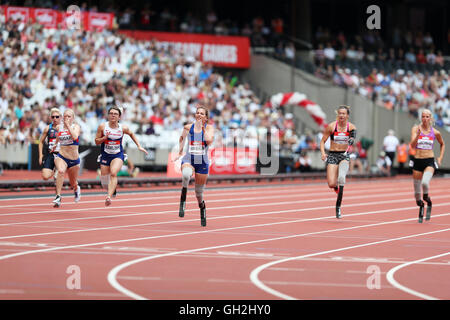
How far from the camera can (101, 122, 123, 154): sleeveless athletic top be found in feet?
54.7

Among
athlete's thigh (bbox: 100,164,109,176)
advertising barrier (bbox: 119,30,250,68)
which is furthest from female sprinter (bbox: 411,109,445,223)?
advertising barrier (bbox: 119,30,250,68)

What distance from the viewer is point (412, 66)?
48781mm

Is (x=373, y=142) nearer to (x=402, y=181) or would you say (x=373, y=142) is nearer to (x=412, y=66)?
(x=402, y=181)

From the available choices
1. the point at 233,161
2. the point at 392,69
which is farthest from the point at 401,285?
the point at 392,69

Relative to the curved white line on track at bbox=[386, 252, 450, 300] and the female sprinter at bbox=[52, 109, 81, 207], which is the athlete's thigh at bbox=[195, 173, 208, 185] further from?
the curved white line on track at bbox=[386, 252, 450, 300]

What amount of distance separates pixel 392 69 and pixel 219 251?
37405mm

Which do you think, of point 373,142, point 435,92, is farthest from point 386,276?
point 435,92

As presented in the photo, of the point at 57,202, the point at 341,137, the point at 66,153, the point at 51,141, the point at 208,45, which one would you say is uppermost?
the point at 208,45

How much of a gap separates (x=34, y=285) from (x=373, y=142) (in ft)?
109

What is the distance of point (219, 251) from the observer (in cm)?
1154

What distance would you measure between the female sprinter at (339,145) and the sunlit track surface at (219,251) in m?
0.74

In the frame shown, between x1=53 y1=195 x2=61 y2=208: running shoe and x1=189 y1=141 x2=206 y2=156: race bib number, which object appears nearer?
x1=189 y1=141 x2=206 y2=156: race bib number

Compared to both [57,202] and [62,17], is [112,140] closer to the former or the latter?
[57,202]

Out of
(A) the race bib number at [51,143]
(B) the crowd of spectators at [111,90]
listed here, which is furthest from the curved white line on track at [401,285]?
(B) the crowd of spectators at [111,90]
